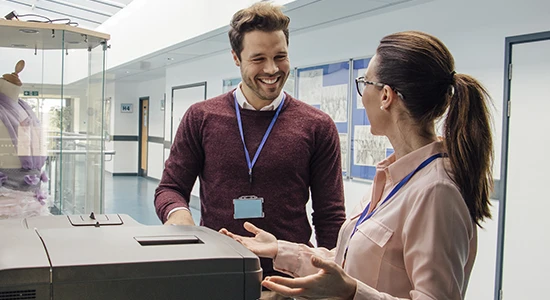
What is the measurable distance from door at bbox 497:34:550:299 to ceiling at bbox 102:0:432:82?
1028 mm

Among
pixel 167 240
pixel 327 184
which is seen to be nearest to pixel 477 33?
pixel 327 184

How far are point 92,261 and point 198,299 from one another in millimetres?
169

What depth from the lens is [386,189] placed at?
123 cm

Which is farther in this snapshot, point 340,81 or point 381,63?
point 340,81

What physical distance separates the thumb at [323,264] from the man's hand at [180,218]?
558mm

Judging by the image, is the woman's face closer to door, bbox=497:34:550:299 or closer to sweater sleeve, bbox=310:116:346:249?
sweater sleeve, bbox=310:116:346:249

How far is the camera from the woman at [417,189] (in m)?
0.97

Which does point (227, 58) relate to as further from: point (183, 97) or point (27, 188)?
point (27, 188)

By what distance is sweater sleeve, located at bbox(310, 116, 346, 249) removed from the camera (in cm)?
162

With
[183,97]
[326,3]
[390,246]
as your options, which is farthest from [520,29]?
[183,97]

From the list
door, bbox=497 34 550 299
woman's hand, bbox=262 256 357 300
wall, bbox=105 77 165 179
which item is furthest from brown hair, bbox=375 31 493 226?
wall, bbox=105 77 165 179

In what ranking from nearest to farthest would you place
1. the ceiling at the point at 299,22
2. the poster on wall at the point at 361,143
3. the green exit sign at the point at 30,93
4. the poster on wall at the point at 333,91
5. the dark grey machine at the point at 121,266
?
the dark grey machine at the point at 121,266, the green exit sign at the point at 30,93, the ceiling at the point at 299,22, the poster on wall at the point at 361,143, the poster on wall at the point at 333,91

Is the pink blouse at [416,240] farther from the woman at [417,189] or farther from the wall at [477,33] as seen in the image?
the wall at [477,33]

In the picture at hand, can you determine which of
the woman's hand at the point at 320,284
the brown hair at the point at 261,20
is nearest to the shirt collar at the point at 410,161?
the woman's hand at the point at 320,284
